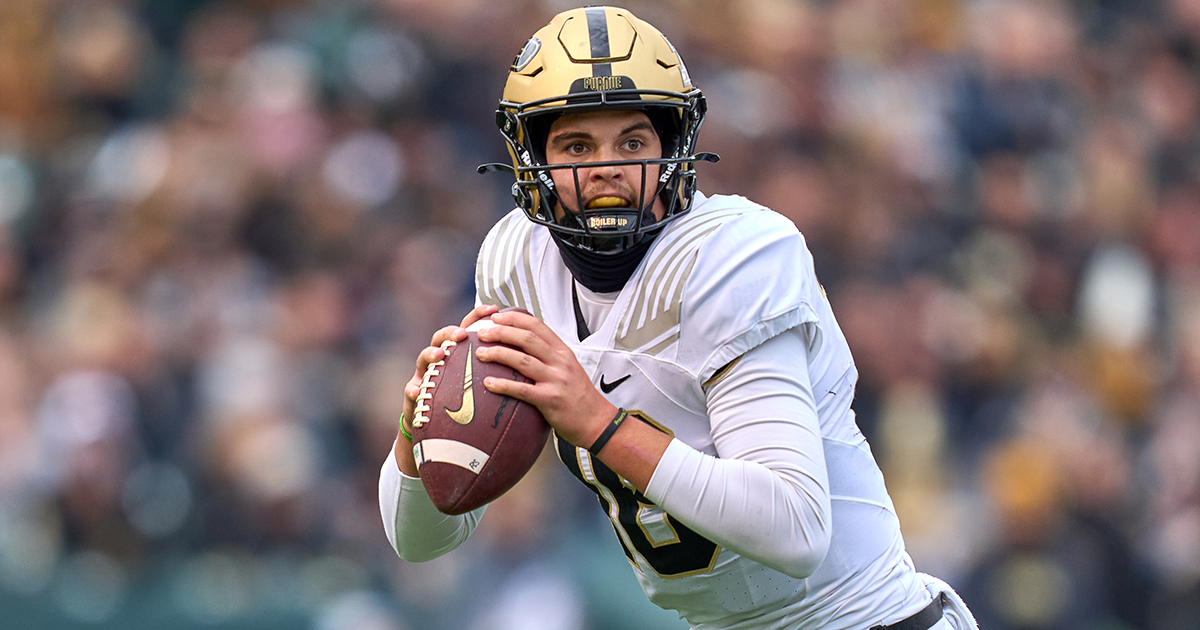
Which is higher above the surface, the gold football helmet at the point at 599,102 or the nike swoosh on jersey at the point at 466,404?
the gold football helmet at the point at 599,102

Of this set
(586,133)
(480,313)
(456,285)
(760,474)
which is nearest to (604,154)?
(586,133)

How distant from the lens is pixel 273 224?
6.55m

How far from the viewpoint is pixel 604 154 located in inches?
102

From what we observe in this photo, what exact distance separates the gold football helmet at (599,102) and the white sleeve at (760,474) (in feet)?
1.25

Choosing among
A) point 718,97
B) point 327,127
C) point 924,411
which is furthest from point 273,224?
point 924,411

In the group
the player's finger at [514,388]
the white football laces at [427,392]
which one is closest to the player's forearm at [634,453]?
the player's finger at [514,388]

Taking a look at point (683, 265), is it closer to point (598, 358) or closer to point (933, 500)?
point (598, 358)

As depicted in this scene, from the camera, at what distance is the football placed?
2.36 meters

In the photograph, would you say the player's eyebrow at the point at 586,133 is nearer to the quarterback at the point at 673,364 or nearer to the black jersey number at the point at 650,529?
the quarterback at the point at 673,364

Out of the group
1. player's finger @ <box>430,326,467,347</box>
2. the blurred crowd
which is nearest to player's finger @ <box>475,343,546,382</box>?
player's finger @ <box>430,326,467,347</box>

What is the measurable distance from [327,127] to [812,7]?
2940 mm

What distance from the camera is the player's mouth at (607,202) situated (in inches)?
100

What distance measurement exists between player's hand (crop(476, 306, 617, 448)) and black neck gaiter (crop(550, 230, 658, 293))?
269mm

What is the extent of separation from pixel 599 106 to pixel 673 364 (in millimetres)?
517
